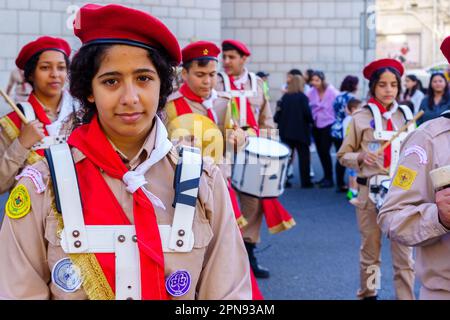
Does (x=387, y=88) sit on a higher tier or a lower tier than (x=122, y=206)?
higher

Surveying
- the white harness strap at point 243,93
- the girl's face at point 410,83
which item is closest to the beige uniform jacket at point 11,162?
the white harness strap at point 243,93

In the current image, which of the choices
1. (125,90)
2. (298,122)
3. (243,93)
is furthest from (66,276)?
(298,122)

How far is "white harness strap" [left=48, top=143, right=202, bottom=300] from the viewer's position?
2199 mm

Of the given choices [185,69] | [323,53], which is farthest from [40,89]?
[323,53]

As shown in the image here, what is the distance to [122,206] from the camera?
7.44ft

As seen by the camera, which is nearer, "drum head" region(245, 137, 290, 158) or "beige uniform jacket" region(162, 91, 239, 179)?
"beige uniform jacket" region(162, 91, 239, 179)

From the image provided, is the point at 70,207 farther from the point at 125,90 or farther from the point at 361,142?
the point at 361,142

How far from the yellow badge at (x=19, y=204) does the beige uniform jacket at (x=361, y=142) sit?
4.10m

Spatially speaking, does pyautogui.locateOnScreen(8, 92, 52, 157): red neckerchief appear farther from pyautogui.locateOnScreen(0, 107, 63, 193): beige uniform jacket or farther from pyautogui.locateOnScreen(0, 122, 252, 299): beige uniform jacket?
pyautogui.locateOnScreen(0, 122, 252, 299): beige uniform jacket

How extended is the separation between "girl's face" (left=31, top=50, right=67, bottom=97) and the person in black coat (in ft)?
24.6

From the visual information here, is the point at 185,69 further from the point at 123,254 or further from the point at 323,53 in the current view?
the point at 323,53

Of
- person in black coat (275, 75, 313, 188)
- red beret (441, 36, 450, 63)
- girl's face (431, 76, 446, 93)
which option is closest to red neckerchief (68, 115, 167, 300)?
red beret (441, 36, 450, 63)

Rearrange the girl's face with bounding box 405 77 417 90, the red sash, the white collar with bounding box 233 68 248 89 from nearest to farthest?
the red sash < the white collar with bounding box 233 68 248 89 < the girl's face with bounding box 405 77 417 90

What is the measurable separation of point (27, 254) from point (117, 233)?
258 millimetres
